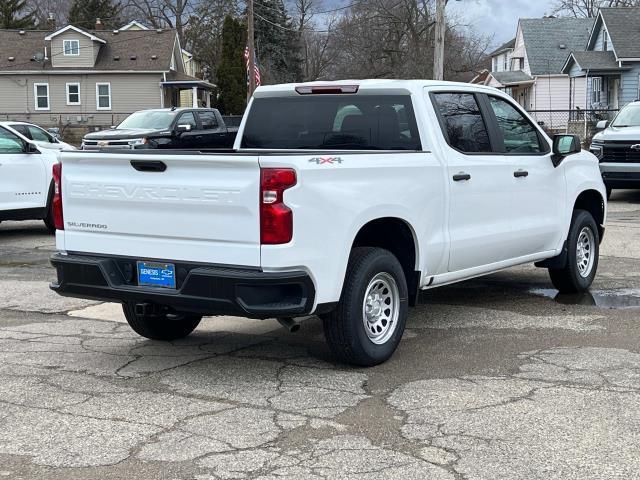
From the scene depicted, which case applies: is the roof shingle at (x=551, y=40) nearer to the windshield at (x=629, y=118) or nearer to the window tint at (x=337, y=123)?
the windshield at (x=629, y=118)

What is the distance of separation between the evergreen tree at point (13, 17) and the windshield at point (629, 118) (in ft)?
192

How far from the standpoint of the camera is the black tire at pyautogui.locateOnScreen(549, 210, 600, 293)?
831 centimetres

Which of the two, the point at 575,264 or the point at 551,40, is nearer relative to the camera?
the point at 575,264

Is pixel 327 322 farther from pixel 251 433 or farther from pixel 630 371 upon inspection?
pixel 630 371

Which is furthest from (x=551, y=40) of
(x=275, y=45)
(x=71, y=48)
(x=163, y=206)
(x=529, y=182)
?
(x=163, y=206)

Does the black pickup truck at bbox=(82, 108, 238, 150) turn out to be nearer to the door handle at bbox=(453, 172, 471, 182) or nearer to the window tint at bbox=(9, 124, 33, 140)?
the window tint at bbox=(9, 124, 33, 140)

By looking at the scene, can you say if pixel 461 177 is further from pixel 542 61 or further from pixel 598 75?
pixel 542 61

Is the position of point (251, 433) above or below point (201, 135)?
below

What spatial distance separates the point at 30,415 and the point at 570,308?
15.9ft

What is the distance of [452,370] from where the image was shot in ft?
19.5

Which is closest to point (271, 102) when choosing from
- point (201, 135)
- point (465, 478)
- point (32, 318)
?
point (32, 318)

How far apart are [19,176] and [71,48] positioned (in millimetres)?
40210

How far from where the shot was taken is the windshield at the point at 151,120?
22.9 meters

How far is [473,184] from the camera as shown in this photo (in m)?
6.88
